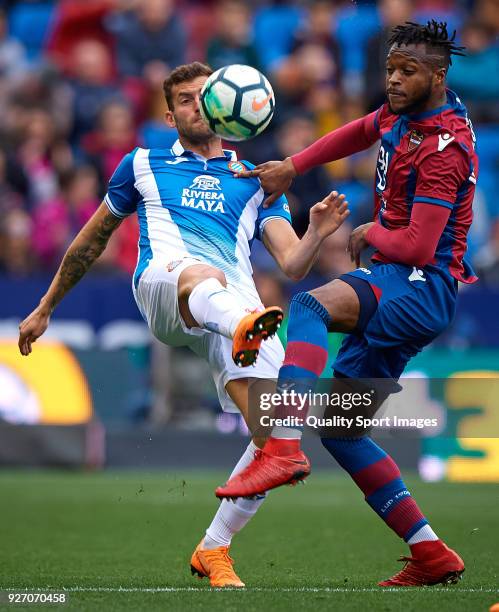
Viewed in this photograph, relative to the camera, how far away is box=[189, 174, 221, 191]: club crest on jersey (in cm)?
671

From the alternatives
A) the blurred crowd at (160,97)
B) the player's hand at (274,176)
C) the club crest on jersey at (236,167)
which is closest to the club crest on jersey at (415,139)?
the player's hand at (274,176)

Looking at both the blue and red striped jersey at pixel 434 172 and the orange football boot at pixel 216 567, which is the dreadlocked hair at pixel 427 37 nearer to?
the blue and red striped jersey at pixel 434 172

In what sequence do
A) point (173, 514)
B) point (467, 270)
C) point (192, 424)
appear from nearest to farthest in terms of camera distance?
point (467, 270), point (173, 514), point (192, 424)

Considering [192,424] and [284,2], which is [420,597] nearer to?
[192,424]

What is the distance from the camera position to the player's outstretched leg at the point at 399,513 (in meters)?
6.38

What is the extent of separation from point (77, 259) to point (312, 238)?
1.37 meters

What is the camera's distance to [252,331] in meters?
5.73

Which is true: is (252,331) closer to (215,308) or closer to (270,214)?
(215,308)

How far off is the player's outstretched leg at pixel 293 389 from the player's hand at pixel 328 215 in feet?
1.40

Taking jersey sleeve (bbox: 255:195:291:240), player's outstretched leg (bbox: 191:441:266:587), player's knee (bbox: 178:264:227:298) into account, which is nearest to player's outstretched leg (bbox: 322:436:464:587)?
player's outstretched leg (bbox: 191:441:266:587)

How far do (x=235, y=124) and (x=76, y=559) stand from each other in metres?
2.70

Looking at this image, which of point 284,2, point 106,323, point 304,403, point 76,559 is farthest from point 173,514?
point 284,2

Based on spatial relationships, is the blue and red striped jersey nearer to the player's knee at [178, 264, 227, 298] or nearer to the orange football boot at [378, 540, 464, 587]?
the player's knee at [178, 264, 227, 298]

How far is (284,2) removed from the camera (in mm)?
16953
